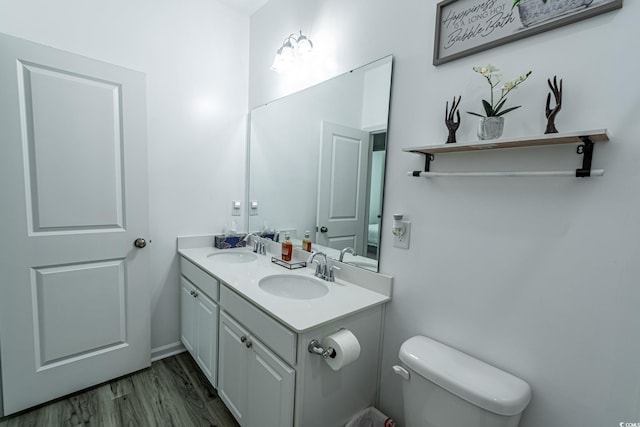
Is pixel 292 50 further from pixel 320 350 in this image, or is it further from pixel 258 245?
pixel 320 350

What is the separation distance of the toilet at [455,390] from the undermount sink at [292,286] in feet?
1.89

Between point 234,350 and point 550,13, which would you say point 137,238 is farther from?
point 550,13

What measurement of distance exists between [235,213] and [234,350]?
1.23 m

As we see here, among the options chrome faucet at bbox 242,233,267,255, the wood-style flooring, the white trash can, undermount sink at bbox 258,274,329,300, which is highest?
chrome faucet at bbox 242,233,267,255

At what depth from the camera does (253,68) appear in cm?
231

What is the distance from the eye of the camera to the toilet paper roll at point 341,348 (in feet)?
3.46

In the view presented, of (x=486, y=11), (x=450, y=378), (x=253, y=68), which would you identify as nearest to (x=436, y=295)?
(x=450, y=378)

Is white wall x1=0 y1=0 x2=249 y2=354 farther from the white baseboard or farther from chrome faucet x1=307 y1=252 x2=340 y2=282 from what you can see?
chrome faucet x1=307 y1=252 x2=340 y2=282

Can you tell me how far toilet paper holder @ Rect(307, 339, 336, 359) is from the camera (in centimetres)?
108

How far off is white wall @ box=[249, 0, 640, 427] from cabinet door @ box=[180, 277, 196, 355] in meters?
1.31

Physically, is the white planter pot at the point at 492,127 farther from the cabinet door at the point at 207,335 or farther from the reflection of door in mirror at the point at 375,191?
the cabinet door at the point at 207,335

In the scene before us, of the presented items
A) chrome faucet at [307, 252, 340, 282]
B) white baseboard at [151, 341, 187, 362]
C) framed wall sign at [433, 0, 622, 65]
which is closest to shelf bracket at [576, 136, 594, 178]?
framed wall sign at [433, 0, 622, 65]

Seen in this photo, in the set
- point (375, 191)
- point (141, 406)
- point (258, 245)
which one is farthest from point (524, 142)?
point (141, 406)

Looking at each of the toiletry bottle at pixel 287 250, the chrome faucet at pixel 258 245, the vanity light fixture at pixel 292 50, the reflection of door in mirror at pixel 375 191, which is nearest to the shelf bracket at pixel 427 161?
the reflection of door in mirror at pixel 375 191
